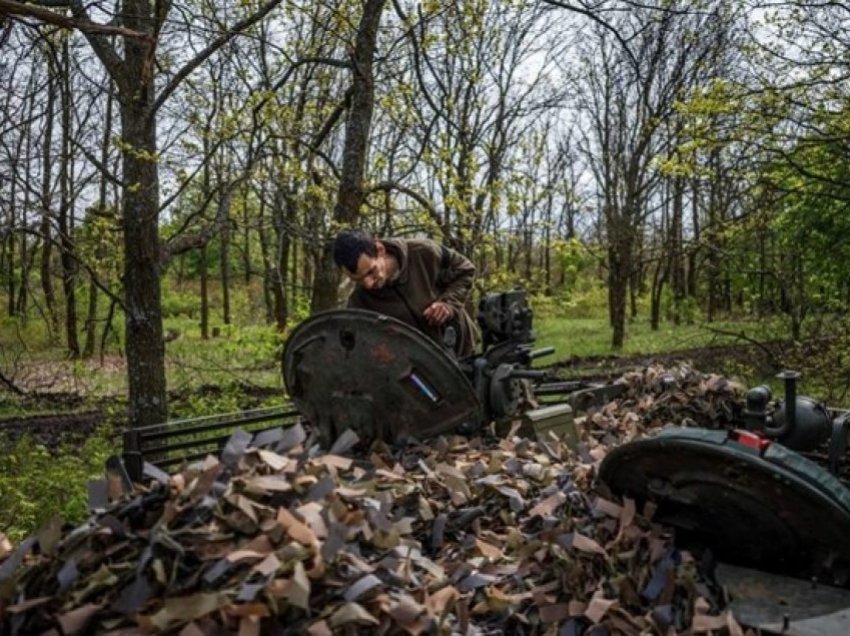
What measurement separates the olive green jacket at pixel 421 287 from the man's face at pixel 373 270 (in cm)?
7

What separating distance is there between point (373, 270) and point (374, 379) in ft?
2.35

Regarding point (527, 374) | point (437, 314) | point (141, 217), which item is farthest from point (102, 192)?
point (527, 374)

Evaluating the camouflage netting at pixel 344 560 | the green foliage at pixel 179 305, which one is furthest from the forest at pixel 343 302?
the green foliage at pixel 179 305

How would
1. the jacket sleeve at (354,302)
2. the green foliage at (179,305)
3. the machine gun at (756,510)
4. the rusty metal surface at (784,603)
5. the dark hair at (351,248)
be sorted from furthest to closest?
the green foliage at (179,305), the jacket sleeve at (354,302), the dark hair at (351,248), the machine gun at (756,510), the rusty metal surface at (784,603)

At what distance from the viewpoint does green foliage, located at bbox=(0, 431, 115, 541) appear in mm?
6418

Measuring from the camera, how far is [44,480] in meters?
7.64

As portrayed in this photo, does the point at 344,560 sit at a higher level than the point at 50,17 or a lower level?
lower

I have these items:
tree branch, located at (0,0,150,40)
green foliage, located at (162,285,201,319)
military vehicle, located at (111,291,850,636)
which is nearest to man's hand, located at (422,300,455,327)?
military vehicle, located at (111,291,850,636)

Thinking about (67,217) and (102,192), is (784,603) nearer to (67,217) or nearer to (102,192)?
(67,217)

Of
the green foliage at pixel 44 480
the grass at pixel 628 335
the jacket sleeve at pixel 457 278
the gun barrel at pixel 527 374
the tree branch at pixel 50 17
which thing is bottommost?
the grass at pixel 628 335

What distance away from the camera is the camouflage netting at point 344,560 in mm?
2066

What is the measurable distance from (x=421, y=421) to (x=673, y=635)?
179 centimetres

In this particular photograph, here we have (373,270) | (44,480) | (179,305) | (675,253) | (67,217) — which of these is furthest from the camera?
(179,305)

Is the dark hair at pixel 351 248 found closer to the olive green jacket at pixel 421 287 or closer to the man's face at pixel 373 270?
the man's face at pixel 373 270
